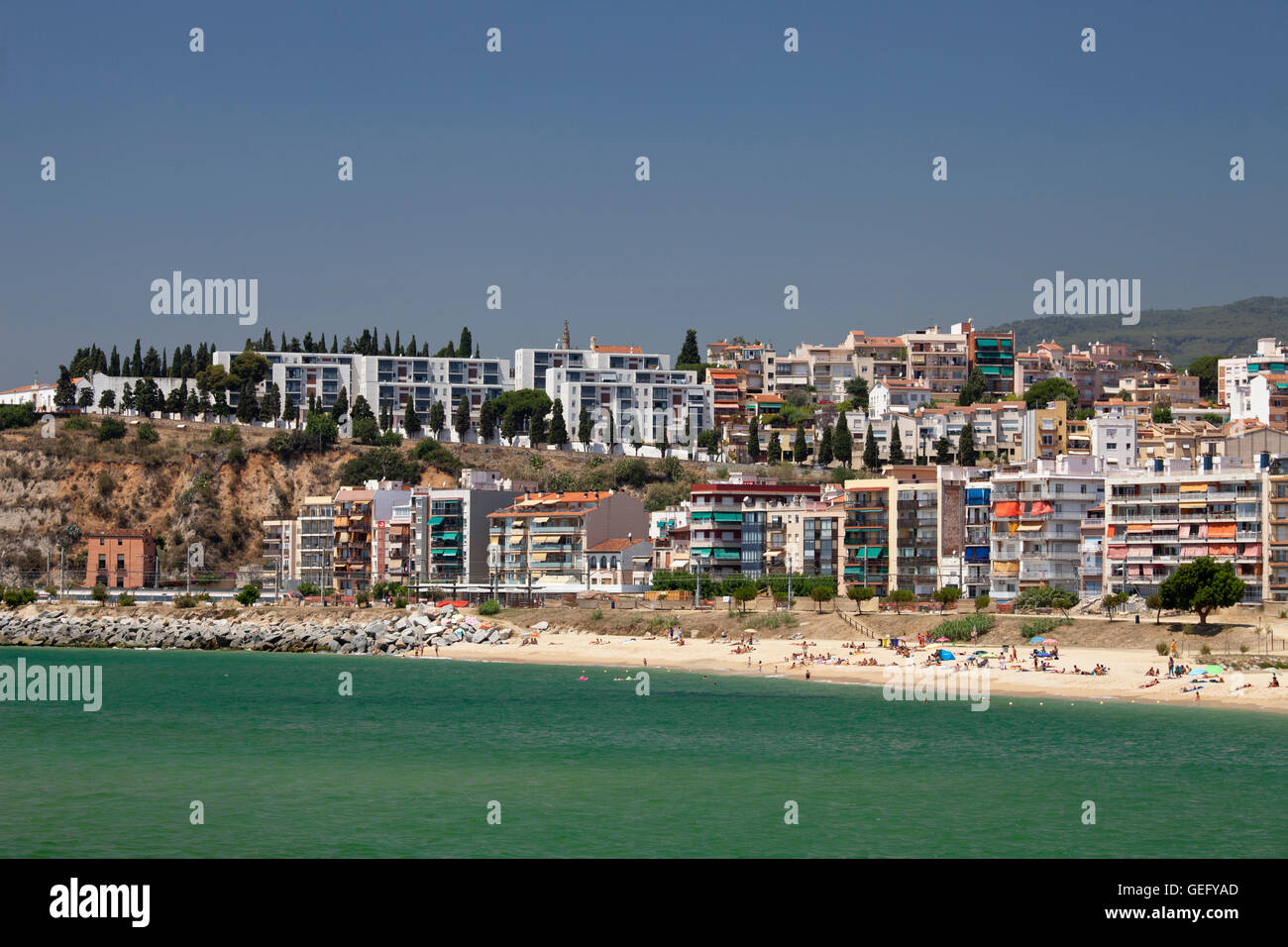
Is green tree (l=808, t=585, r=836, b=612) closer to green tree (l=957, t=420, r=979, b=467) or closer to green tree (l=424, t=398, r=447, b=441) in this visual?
green tree (l=957, t=420, r=979, b=467)

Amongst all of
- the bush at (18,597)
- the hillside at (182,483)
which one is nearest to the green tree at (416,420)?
the hillside at (182,483)

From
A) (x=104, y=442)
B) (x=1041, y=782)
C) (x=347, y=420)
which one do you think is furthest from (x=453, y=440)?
(x=1041, y=782)

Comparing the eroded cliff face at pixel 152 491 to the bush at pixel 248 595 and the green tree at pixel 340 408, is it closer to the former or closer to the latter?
the green tree at pixel 340 408

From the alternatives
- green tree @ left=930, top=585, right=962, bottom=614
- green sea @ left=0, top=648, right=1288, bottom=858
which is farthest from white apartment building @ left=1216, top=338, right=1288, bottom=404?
green sea @ left=0, top=648, right=1288, bottom=858

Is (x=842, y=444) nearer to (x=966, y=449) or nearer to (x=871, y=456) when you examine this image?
(x=871, y=456)
